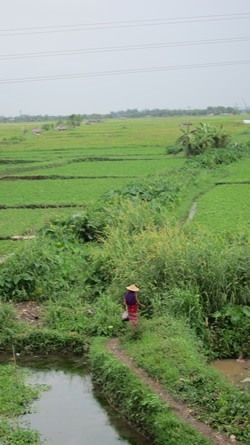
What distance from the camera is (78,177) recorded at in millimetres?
28250

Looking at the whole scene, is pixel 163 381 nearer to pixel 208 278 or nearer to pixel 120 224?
pixel 208 278

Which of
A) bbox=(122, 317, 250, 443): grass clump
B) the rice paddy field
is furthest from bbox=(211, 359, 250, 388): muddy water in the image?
the rice paddy field

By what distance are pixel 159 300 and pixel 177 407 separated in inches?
110

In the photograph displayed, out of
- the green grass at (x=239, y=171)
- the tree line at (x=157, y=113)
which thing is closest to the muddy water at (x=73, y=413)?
the green grass at (x=239, y=171)

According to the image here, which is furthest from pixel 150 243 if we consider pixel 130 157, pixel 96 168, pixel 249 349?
pixel 130 157

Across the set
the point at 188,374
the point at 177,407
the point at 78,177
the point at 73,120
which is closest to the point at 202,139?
the point at 78,177

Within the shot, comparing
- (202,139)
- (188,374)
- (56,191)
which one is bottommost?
(188,374)

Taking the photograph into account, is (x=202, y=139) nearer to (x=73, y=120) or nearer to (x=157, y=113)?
(x=73, y=120)

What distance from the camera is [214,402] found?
283 inches

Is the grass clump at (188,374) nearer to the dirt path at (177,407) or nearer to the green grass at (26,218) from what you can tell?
the dirt path at (177,407)

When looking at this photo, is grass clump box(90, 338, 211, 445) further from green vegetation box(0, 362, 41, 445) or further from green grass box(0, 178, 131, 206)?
green grass box(0, 178, 131, 206)

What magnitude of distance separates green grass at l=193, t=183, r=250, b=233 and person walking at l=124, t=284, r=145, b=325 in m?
5.47

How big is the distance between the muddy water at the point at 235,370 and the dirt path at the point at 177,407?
1088 millimetres

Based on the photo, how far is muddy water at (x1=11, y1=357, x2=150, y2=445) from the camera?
7148mm
